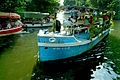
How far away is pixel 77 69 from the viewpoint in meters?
8.71

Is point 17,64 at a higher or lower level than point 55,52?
lower

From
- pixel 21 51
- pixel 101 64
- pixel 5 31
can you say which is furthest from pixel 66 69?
pixel 5 31

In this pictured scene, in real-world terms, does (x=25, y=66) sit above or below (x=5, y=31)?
below

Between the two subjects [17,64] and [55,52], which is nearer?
[55,52]

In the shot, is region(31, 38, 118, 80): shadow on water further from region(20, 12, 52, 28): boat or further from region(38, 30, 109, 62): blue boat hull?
region(20, 12, 52, 28): boat

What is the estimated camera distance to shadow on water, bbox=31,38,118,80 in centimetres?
777

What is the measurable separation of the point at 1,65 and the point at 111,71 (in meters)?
9.04

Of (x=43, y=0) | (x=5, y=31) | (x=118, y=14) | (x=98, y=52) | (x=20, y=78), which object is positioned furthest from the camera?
(x=118, y=14)

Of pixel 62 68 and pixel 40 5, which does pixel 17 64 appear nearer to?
pixel 62 68

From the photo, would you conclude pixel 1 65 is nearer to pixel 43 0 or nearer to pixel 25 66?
pixel 25 66

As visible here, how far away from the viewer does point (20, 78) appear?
7539 mm

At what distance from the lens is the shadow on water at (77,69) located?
7.77 meters

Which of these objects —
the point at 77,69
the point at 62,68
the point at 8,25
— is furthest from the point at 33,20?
the point at 77,69

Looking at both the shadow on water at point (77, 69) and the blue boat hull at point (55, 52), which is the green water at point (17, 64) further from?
the blue boat hull at point (55, 52)
